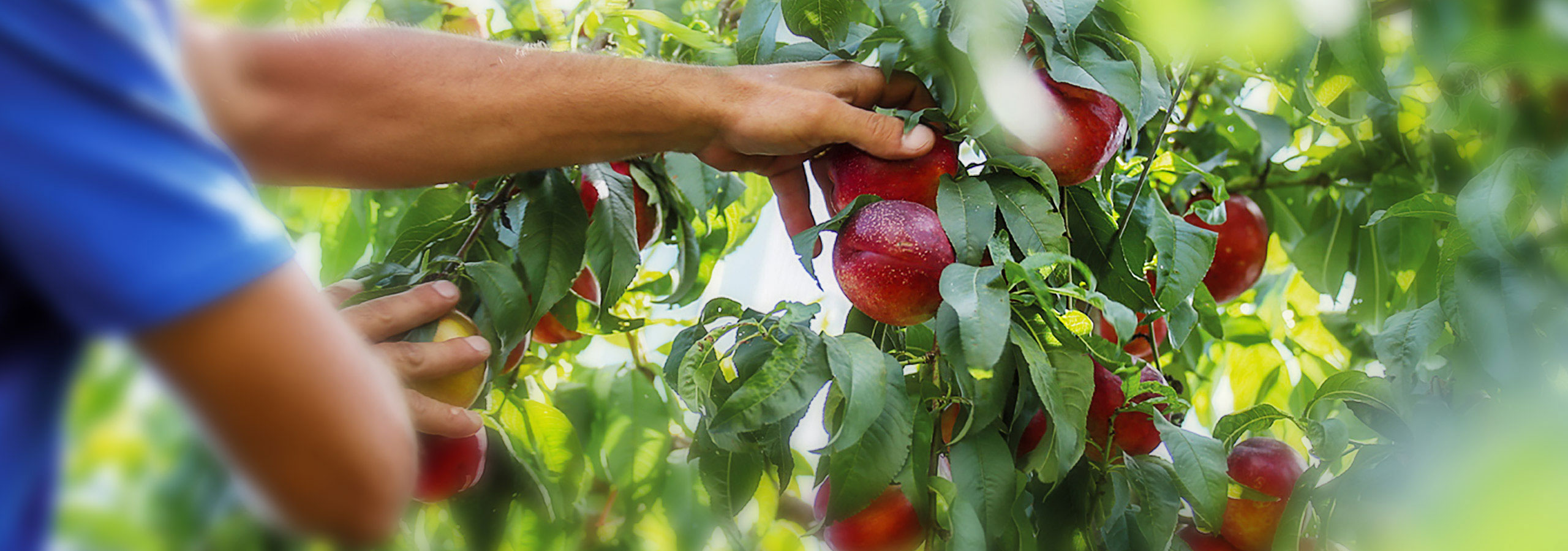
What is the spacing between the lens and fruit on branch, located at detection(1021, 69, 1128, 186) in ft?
1.98

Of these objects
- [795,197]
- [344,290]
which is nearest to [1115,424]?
[795,197]

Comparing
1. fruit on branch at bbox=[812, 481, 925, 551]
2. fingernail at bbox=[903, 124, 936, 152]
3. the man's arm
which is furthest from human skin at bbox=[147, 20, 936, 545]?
the man's arm

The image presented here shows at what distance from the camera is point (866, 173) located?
25.5 inches

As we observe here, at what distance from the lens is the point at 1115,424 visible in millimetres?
639

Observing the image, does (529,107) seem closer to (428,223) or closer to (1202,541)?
(428,223)

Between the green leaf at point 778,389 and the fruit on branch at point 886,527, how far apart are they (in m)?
0.13

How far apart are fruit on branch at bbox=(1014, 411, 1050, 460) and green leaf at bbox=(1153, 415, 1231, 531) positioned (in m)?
0.06

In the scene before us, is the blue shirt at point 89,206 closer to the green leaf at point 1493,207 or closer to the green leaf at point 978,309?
the green leaf at point 978,309

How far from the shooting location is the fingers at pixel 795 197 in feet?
2.49

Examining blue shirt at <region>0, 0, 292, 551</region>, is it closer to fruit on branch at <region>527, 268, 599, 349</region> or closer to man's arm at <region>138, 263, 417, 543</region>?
man's arm at <region>138, 263, 417, 543</region>

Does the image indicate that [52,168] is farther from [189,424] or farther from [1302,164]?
[1302,164]

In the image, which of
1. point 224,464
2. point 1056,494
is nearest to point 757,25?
point 1056,494

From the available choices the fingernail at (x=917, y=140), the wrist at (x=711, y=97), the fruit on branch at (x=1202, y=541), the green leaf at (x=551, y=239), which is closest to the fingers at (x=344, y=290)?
the green leaf at (x=551, y=239)

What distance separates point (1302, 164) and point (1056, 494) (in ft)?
1.71
